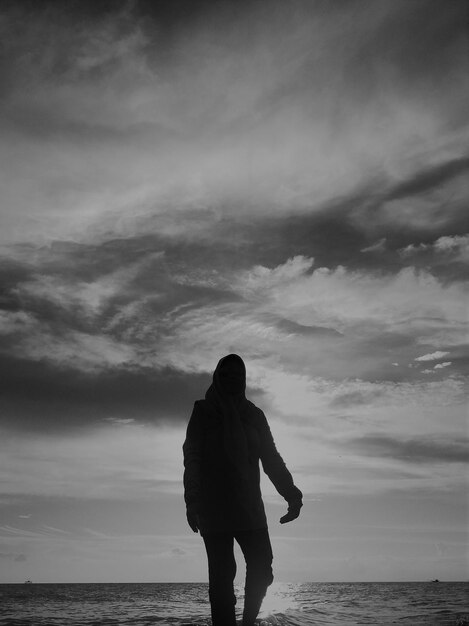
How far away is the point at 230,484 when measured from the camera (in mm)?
4426

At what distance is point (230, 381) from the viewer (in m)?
4.78

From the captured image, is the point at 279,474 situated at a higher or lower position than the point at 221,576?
higher

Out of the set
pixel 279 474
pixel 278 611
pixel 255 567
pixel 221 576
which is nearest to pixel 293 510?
pixel 279 474

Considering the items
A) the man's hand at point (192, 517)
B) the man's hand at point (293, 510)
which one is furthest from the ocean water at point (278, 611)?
the man's hand at point (192, 517)

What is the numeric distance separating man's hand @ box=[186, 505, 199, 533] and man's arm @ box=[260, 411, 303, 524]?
983 mm

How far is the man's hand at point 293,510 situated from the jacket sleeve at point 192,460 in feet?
3.42

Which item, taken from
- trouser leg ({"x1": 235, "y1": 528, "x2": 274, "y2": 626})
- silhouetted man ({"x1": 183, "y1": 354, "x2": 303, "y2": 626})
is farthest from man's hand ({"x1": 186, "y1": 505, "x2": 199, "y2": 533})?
trouser leg ({"x1": 235, "y1": 528, "x2": 274, "y2": 626})

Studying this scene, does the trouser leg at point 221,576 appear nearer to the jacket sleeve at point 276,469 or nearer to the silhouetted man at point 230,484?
the silhouetted man at point 230,484

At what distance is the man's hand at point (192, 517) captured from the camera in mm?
4188

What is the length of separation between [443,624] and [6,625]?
1316 cm

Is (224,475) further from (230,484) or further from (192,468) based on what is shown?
(192,468)

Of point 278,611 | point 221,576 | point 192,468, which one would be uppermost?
point 192,468

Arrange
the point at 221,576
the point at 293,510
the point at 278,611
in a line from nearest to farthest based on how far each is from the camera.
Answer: the point at 221,576, the point at 293,510, the point at 278,611

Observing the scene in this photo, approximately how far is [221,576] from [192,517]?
1.81ft
